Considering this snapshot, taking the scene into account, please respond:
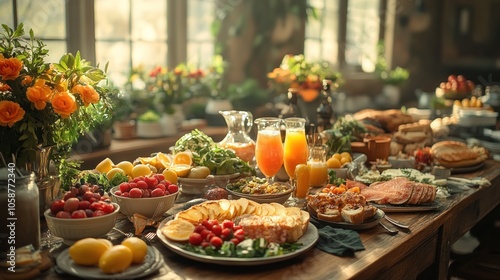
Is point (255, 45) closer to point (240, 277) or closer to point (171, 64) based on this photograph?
point (171, 64)

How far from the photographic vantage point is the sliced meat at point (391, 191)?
232cm

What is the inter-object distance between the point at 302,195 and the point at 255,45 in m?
3.49

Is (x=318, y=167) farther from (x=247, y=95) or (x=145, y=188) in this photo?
(x=247, y=95)

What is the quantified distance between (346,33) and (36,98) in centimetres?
576

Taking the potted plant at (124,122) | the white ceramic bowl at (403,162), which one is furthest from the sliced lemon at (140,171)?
the potted plant at (124,122)

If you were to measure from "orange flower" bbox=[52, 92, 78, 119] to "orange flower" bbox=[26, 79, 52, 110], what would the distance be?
0.03 m

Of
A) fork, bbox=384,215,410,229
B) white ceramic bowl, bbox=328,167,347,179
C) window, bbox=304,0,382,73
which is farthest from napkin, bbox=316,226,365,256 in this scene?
window, bbox=304,0,382,73

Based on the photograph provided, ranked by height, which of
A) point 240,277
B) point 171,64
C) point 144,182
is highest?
point 171,64

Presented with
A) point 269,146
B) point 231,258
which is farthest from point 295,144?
point 231,258

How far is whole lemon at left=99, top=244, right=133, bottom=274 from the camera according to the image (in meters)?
1.53

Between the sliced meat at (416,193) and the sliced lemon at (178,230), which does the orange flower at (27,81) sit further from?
the sliced meat at (416,193)

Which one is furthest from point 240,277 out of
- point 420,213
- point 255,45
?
point 255,45

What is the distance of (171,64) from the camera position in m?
5.11

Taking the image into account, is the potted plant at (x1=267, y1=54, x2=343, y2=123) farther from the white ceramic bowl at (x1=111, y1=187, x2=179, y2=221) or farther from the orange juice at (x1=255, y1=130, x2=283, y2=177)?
the white ceramic bowl at (x1=111, y1=187, x2=179, y2=221)
